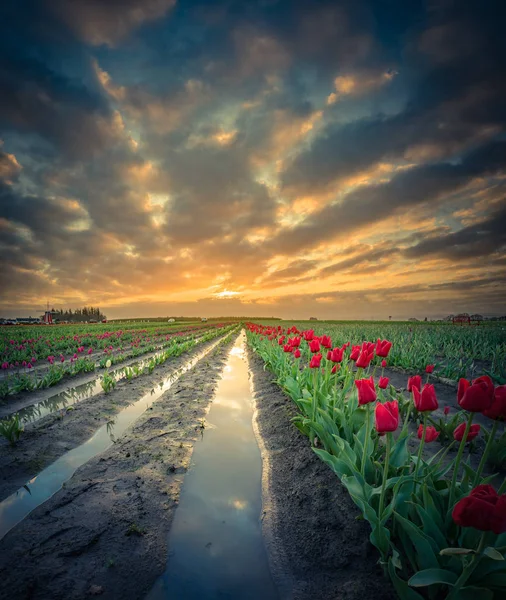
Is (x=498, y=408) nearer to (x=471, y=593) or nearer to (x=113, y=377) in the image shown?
(x=471, y=593)

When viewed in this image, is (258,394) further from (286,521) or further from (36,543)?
(36,543)

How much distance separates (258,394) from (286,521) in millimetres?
5022

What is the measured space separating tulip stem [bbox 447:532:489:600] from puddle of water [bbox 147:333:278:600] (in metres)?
1.38

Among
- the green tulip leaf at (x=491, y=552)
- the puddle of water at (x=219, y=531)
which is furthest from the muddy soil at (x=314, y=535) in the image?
the green tulip leaf at (x=491, y=552)

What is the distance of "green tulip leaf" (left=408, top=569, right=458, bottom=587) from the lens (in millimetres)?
1651

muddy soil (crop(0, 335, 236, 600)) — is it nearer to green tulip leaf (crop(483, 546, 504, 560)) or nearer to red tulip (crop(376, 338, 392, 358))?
green tulip leaf (crop(483, 546, 504, 560))

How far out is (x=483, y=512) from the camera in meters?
1.35

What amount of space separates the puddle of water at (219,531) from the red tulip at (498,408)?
85.5 inches

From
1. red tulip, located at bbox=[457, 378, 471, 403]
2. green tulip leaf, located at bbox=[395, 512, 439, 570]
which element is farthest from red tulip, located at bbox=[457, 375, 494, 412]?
green tulip leaf, located at bbox=[395, 512, 439, 570]

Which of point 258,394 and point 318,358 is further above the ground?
point 318,358

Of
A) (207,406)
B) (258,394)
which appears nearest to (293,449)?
(207,406)

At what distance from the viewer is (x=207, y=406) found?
281 inches

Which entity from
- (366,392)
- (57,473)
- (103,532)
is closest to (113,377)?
(57,473)

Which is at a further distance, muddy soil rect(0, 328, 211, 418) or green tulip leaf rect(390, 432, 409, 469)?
muddy soil rect(0, 328, 211, 418)
